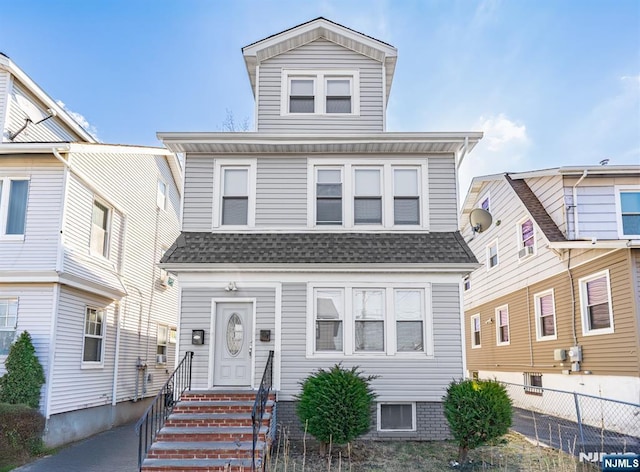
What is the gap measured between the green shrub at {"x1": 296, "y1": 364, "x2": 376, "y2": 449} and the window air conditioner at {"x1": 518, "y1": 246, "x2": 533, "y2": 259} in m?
8.22

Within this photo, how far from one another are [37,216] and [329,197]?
6197mm

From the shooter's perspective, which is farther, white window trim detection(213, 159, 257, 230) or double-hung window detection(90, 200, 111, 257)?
double-hung window detection(90, 200, 111, 257)

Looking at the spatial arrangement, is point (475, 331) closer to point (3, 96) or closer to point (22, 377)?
point (22, 377)

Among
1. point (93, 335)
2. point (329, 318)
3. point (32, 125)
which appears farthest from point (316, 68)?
point (93, 335)

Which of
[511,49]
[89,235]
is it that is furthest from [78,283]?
[511,49]

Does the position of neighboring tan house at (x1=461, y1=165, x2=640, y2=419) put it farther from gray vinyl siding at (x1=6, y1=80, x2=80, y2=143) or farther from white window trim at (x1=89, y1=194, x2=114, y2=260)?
gray vinyl siding at (x1=6, y1=80, x2=80, y2=143)

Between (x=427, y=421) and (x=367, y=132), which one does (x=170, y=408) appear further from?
(x=367, y=132)

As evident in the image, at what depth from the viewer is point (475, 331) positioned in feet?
62.1

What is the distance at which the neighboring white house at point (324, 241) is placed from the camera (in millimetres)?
9484

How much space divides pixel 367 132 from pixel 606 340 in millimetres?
7061

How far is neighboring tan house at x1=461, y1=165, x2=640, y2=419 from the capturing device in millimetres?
10250

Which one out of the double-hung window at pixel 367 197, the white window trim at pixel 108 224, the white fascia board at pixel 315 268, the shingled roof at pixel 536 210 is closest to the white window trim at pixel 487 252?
the shingled roof at pixel 536 210

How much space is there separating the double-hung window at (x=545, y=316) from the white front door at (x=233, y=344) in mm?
8236

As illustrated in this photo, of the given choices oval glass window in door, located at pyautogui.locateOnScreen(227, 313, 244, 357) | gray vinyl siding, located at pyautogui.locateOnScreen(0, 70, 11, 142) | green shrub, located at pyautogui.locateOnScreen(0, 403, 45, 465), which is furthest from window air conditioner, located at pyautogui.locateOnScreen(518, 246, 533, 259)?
gray vinyl siding, located at pyautogui.locateOnScreen(0, 70, 11, 142)
